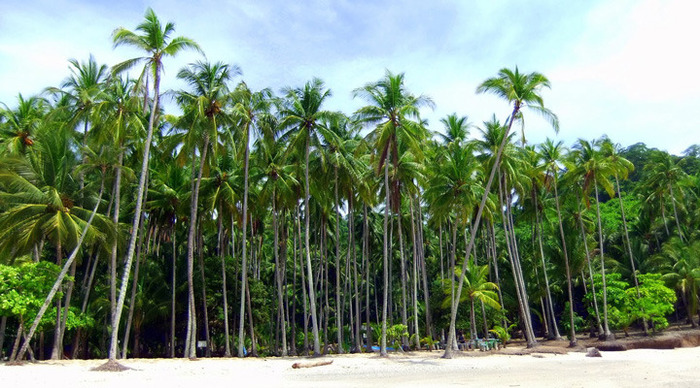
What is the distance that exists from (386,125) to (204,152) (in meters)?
8.43

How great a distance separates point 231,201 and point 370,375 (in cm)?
1411

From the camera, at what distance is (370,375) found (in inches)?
599

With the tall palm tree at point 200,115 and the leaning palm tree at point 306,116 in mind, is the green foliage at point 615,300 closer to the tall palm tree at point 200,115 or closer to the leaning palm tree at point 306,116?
the leaning palm tree at point 306,116

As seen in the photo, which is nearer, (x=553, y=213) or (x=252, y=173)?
(x=252, y=173)

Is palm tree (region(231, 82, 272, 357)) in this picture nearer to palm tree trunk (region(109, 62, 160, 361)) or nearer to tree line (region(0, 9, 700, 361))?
tree line (region(0, 9, 700, 361))

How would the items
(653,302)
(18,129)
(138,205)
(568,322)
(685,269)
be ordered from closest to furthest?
1. (138,205)
2. (18,129)
3. (653,302)
4. (685,269)
5. (568,322)

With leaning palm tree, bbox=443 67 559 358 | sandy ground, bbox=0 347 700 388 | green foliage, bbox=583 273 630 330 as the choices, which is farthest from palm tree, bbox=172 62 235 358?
green foliage, bbox=583 273 630 330

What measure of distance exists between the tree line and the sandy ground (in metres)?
2.34

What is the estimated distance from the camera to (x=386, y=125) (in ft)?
73.8

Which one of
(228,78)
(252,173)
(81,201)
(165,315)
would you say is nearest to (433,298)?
(252,173)

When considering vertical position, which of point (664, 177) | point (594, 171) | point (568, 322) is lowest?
point (568, 322)

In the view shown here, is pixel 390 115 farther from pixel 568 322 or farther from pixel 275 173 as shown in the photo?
pixel 568 322

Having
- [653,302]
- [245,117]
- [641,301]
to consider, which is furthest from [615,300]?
[245,117]

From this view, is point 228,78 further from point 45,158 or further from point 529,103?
point 529,103
